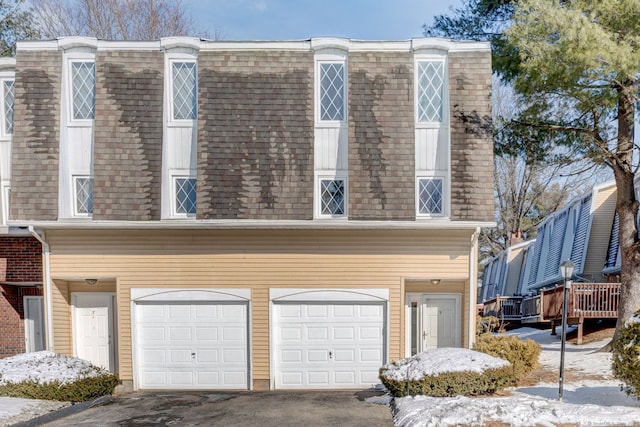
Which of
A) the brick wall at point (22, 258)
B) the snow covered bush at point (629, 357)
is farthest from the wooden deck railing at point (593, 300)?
the brick wall at point (22, 258)

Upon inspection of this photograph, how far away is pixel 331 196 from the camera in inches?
442

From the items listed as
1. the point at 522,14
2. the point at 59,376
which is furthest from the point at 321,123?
the point at 59,376

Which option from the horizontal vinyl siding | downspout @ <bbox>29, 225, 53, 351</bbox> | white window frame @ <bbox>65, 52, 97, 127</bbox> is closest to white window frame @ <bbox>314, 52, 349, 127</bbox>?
the horizontal vinyl siding

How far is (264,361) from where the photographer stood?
11266 millimetres

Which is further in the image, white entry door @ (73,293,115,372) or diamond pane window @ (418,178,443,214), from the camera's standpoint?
white entry door @ (73,293,115,372)

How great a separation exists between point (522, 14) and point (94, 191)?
10.8 meters

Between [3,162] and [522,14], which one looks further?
[3,162]

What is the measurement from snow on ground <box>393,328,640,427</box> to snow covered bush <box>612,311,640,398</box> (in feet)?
1.37

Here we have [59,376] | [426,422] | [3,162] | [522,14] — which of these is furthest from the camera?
[3,162]

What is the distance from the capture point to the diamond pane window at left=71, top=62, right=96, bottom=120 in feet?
37.5

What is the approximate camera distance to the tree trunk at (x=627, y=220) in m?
12.2

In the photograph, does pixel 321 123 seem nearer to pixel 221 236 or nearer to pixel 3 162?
pixel 221 236

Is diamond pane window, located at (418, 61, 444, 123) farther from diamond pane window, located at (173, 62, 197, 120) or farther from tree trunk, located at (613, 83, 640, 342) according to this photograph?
diamond pane window, located at (173, 62, 197, 120)

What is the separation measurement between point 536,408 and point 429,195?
17.0ft
